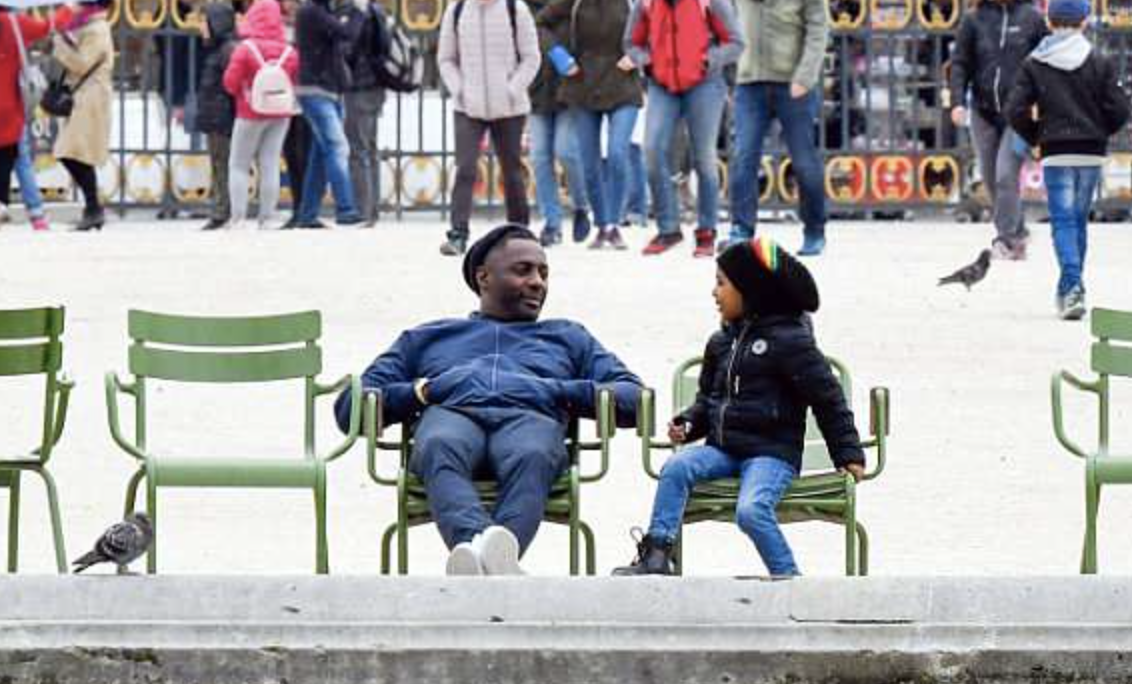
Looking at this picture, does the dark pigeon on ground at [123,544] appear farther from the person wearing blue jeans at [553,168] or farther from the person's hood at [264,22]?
the person's hood at [264,22]

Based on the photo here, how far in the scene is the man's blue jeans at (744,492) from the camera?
8.80 metres

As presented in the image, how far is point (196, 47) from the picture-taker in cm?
2425

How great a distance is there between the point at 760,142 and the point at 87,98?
5.26m

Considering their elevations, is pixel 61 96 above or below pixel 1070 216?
above

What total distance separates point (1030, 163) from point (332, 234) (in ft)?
15.7

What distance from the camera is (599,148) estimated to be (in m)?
20.1

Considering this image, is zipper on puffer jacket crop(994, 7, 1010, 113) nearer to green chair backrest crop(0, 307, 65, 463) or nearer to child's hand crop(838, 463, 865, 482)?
child's hand crop(838, 463, 865, 482)

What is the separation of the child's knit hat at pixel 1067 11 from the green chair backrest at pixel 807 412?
6.37 meters

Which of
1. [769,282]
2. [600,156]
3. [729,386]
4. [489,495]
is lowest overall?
[489,495]

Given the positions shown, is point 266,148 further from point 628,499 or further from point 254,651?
point 254,651

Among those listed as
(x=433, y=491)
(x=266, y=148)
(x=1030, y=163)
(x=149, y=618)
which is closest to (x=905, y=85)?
(x=1030, y=163)

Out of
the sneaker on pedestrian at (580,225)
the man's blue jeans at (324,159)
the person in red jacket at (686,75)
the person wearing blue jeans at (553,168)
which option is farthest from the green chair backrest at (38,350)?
the man's blue jeans at (324,159)

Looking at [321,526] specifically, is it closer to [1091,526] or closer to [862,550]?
[862,550]

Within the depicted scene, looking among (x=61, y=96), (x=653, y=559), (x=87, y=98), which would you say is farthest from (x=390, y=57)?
(x=653, y=559)
